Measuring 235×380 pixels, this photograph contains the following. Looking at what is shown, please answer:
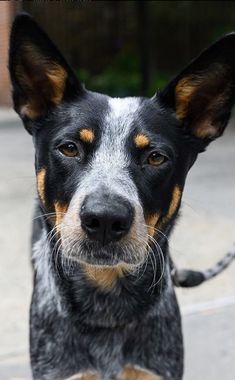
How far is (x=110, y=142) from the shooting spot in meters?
2.69

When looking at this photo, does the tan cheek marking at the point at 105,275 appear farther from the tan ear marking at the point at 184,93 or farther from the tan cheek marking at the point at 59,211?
the tan ear marking at the point at 184,93

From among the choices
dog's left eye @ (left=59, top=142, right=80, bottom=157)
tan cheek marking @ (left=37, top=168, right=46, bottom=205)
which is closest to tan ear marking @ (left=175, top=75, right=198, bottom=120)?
dog's left eye @ (left=59, top=142, right=80, bottom=157)

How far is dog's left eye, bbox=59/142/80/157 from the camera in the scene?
8.86ft

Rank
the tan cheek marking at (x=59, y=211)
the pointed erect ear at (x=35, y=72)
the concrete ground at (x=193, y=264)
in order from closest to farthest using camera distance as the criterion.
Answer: the tan cheek marking at (x=59, y=211), the pointed erect ear at (x=35, y=72), the concrete ground at (x=193, y=264)

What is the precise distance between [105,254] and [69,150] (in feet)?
1.52

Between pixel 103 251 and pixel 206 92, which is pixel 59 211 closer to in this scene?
pixel 103 251

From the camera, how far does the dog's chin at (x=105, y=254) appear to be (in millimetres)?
2541

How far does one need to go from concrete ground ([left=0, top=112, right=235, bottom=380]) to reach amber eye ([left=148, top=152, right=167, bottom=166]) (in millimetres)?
936

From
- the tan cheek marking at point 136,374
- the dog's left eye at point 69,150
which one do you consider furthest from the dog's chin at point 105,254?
the tan cheek marking at point 136,374

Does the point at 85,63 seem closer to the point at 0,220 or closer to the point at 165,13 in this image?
the point at 165,13

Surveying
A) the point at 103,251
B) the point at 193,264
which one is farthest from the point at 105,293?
the point at 193,264

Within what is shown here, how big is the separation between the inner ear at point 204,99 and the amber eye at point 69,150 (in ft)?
1.81

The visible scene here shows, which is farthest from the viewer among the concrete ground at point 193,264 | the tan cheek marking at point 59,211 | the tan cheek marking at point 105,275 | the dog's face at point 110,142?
the concrete ground at point 193,264

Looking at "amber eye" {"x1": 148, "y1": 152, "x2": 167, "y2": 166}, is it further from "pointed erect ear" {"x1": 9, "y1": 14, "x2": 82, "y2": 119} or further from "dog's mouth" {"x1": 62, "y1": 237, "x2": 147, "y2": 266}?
"pointed erect ear" {"x1": 9, "y1": 14, "x2": 82, "y2": 119}
